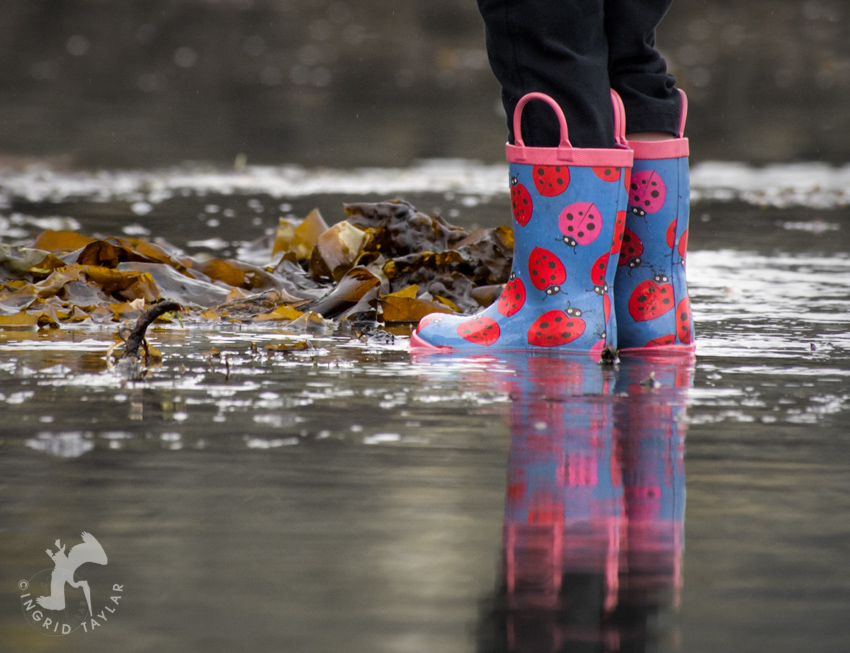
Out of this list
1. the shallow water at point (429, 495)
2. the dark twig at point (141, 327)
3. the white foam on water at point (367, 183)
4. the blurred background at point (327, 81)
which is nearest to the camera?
the shallow water at point (429, 495)

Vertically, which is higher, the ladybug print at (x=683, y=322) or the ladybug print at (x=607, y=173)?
the ladybug print at (x=607, y=173)

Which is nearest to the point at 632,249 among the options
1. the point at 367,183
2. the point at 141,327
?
the point at 141,327

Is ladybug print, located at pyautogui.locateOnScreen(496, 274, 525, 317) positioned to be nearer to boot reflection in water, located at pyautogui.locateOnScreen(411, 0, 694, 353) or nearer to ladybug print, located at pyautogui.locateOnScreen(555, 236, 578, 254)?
boot reflection in water, located at pyautogui.locateOnScreen(411, 0, 694, 353)

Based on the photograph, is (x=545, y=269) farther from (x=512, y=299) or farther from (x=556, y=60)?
(x=556, y=60)

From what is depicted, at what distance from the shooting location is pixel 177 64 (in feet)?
48.9

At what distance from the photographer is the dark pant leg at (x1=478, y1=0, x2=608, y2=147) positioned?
2.16 meters

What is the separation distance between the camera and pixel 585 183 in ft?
7.22

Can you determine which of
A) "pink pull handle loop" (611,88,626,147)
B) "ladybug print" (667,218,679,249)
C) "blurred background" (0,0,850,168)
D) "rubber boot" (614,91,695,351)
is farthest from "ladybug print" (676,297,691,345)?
"blurred background" (0,0,850,168)

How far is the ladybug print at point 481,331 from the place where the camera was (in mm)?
2252

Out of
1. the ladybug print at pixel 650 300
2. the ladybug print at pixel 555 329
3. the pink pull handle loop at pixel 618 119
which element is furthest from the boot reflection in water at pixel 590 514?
the pink pull handle loop at pixel 618 119

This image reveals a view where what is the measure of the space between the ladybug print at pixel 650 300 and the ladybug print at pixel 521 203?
253mm

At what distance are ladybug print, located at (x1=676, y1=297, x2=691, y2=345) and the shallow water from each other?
0.08m

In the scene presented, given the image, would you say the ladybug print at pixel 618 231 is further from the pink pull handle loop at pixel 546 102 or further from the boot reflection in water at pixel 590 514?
the boot reflection in water at pixel 590 514

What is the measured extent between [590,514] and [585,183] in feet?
3.39
